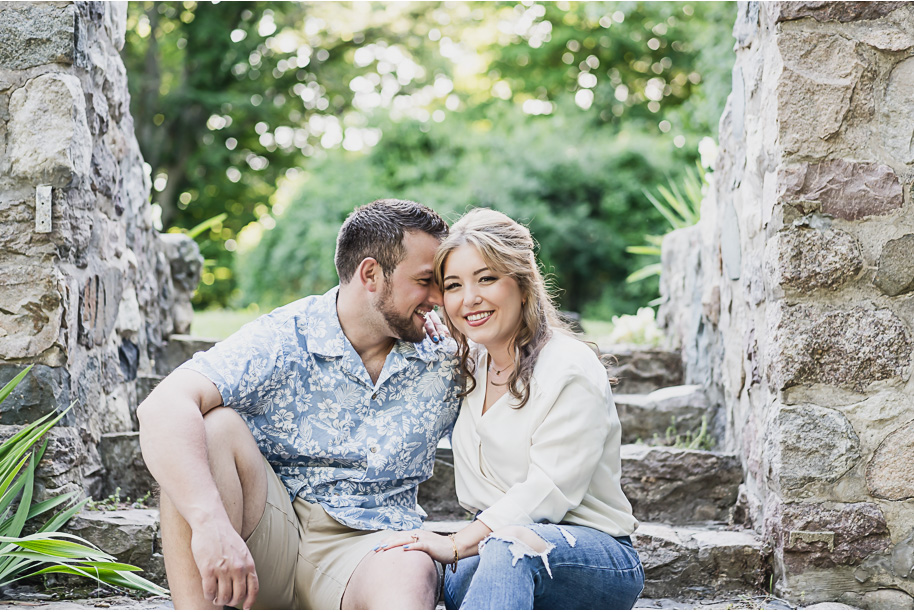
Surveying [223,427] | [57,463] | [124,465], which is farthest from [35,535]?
[223,427]

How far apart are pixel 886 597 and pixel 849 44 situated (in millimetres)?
1466

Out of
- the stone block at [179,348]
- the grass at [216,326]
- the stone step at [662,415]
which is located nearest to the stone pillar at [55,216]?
the stone block at [179,348]

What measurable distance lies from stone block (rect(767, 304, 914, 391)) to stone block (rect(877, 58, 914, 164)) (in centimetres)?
44

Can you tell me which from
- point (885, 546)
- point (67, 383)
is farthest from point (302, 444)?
point (885, 546)

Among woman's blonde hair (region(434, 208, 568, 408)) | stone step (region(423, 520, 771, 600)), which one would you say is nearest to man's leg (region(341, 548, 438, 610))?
woman's blonde hair (region(434, 208, 568, 408))

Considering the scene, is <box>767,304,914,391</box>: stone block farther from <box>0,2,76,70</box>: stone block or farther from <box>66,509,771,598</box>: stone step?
<box>0,2,76,70</box>: stone block

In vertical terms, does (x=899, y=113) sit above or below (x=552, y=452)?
above

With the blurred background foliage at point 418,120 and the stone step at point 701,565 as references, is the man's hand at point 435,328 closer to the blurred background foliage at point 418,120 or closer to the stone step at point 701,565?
the stone step at point 701,565

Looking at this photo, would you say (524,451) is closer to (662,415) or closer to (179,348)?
(662,415)

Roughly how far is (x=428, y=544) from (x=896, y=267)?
144 cm

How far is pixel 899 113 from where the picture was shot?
2176 mm

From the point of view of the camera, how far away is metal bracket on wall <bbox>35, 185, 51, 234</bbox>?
2.27m

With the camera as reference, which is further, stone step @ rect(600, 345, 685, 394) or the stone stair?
stone step @ rect(600, 345, 685, 394)

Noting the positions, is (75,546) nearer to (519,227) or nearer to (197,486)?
(197,486)
